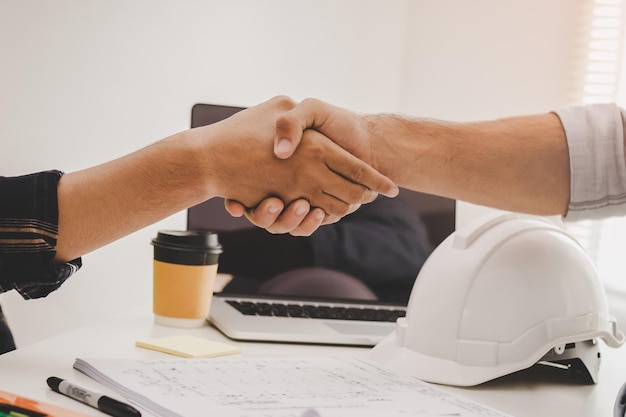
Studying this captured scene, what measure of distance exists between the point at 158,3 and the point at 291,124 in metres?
0.69

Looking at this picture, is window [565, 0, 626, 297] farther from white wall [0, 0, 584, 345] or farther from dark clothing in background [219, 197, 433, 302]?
dark clothing in background [219, 197, 433, 302]

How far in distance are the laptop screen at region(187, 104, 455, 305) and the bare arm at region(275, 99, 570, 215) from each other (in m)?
0.26

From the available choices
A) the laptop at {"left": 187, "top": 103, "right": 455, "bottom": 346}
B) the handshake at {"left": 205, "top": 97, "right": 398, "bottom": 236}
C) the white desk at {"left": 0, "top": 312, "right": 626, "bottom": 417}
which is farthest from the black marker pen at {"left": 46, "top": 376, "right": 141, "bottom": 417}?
the handshake at {"left": 205, "top": 97, "right": 398, "bottom": 236}

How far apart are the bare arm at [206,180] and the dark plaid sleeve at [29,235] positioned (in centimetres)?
3

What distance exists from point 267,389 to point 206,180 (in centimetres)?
45

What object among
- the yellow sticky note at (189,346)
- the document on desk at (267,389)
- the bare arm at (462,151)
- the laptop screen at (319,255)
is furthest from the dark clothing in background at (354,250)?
the document on desk at (267,389)

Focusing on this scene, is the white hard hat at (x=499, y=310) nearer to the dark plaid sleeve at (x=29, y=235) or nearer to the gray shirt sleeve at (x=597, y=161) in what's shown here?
the gray shirt sleeve at (x=597, y=161)

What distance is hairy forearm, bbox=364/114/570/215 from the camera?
1.21 metres

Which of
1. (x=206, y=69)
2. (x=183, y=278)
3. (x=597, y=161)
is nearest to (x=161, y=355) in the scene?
(x=183, y=278)

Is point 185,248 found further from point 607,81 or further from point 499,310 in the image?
point 607,81

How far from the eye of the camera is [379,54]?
2355 millimetres

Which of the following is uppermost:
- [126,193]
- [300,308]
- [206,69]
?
[206,69]

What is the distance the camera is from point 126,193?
3.62ft

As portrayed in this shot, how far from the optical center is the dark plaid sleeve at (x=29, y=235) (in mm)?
966
